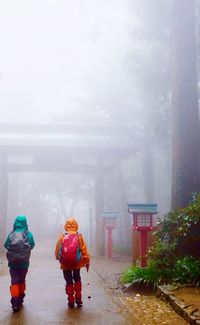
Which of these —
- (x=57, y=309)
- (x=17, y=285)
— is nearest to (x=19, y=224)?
(x=17, y=285)

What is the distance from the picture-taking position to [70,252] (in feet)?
20.4

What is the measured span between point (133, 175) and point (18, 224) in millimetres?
26935

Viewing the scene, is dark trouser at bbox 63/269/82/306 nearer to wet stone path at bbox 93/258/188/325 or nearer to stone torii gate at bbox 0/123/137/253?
wet stone path at bbox 93/258/188/325

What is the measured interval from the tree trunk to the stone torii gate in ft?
31.0

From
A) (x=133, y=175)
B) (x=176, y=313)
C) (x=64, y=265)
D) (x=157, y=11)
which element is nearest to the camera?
(x=176, y=313)

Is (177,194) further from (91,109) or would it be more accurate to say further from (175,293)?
(91,109)

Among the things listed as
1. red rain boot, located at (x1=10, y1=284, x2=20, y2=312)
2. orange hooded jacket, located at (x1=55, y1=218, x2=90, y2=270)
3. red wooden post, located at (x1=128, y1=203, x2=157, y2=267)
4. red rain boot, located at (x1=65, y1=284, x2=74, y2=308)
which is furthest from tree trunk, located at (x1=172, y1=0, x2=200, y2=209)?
red rain boot, located at (x1=10, y1=284, x2=20, y2=312)

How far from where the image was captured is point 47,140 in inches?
790

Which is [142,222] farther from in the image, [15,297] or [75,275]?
[15,297]

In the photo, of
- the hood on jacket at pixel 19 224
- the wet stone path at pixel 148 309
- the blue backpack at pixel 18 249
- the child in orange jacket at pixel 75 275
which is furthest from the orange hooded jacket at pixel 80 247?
the wet stone path at pixel 148 309

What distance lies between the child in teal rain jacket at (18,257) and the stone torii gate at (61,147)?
41.7ft

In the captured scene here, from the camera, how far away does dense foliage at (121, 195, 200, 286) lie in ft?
25.2

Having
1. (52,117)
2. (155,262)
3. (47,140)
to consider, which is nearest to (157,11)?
(47,140)

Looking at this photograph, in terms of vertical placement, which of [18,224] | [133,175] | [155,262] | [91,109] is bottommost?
[155,262]
